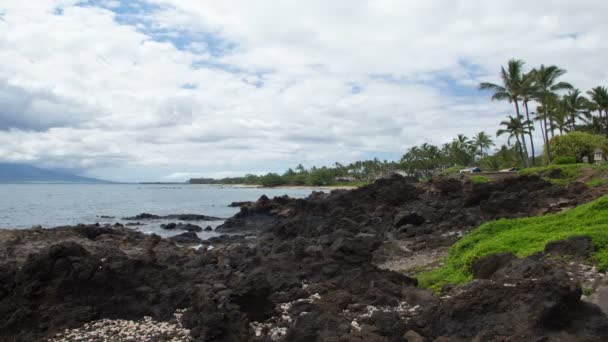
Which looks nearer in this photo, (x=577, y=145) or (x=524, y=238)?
(x=524, y=238)

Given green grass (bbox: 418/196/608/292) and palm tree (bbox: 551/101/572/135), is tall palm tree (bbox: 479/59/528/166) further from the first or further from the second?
green grass (bbox: 418/196/608/292)

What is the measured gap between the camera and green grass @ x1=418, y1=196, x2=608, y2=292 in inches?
505

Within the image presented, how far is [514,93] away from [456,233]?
123 feet

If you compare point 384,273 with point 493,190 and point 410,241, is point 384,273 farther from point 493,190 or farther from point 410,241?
point 493,190

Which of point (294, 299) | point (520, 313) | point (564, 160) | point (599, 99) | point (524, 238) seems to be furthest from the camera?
point (599, 99)

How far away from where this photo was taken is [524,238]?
14.8 m

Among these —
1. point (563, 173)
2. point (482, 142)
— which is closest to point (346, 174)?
point (482, 142)

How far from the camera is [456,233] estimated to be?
2544 centimetres

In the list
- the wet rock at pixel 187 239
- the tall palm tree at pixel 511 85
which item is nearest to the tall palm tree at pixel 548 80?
the tall palm tree at pixel 511 85

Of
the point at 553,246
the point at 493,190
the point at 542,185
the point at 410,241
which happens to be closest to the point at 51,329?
the point at 553,246

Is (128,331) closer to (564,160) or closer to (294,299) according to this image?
(294,299)

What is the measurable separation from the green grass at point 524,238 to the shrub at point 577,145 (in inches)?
1560

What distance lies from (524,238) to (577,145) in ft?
146

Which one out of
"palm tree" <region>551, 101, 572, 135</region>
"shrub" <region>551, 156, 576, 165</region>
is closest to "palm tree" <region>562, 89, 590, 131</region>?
"palm tree" <region>551, 101, 572, 135</region>
